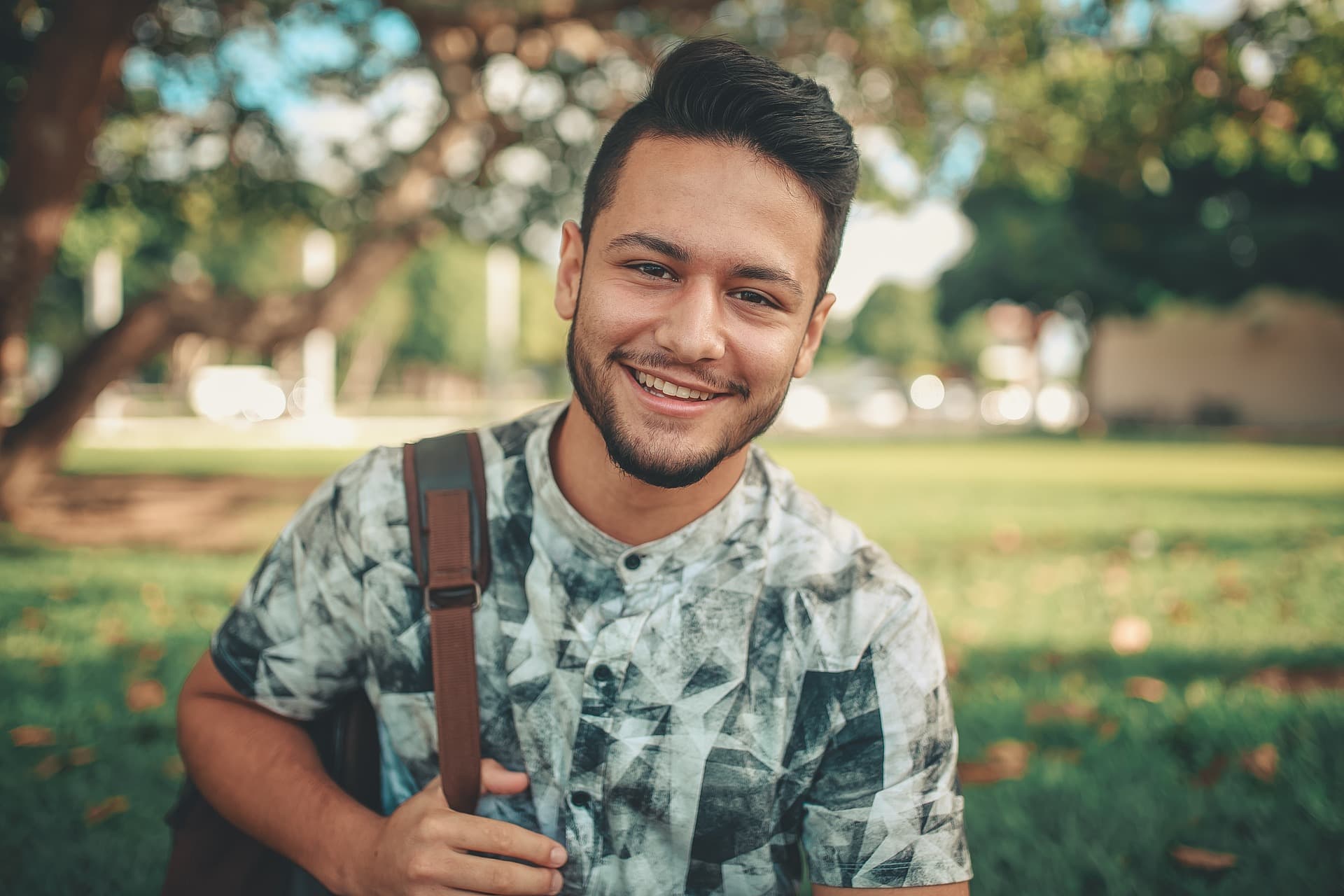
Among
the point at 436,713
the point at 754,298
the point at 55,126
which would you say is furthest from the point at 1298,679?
the point at 55,126

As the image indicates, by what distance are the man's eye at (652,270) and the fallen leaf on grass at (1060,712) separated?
298cm

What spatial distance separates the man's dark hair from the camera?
184 centimetres

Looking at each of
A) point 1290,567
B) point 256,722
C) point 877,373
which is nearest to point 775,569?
point 256,722

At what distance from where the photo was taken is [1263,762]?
341 cm

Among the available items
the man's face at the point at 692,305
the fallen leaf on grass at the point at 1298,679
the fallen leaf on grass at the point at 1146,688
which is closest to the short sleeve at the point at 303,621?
the man's face at the point at 692,305

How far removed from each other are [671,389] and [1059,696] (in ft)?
10.6

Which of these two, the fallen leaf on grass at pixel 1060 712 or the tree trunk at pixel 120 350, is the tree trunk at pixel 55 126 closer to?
the tree trunk at pixel 120 350

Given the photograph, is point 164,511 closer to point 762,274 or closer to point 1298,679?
point 762,274

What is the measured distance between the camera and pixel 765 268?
70.9 inches

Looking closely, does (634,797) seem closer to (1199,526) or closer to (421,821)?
(421,821)

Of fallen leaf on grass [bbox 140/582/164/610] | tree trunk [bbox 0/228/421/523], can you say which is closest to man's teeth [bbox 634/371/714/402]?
fallen leaf on grass [bbox 140/582/164/610]

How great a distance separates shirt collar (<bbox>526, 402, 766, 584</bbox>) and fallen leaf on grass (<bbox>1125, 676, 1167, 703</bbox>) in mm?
3084

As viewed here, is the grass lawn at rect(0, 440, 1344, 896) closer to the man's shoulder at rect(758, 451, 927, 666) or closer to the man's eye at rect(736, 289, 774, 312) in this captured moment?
the man's shoulder at rect(758, 451, 927, 666)

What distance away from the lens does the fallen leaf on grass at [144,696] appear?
4035 mm
